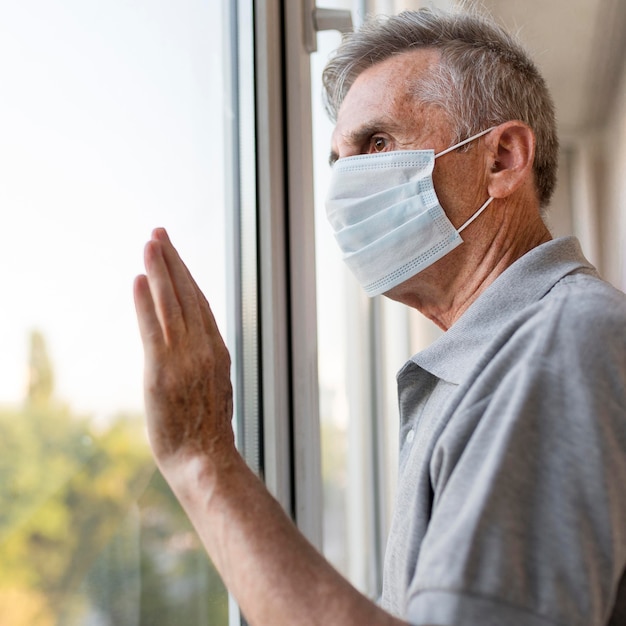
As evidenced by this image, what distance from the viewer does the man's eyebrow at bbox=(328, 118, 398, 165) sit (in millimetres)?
1150

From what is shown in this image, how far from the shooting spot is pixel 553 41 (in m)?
2.11

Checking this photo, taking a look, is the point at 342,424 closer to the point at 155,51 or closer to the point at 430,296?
the point at 430,296

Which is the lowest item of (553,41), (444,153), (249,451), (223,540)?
(249,451)

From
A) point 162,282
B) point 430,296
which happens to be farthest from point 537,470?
point 430,296

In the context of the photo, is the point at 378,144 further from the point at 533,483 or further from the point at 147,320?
the point at 533,483

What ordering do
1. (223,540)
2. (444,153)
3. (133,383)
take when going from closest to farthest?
(223,540), (133,383), (444,153)

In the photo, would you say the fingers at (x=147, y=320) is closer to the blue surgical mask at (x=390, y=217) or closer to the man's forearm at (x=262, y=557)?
the man's forearm at (x=262, y=557)

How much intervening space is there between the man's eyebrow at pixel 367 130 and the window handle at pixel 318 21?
448 millimetres

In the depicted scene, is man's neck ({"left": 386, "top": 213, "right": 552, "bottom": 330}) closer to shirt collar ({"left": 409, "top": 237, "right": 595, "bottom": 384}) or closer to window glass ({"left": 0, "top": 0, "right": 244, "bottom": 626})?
shirt collar ({"left": 409, "top": 237, "right": 595, "bottom": 384})

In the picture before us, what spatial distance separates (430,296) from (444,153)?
8.8 inches

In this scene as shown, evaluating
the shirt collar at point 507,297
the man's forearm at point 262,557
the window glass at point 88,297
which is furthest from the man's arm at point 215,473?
the shirt collar at point 507,297

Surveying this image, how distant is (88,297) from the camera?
88 centimetres

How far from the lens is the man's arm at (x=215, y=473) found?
0.64 meters

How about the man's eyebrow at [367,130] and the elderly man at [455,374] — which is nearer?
the elderly man at [455,374]
